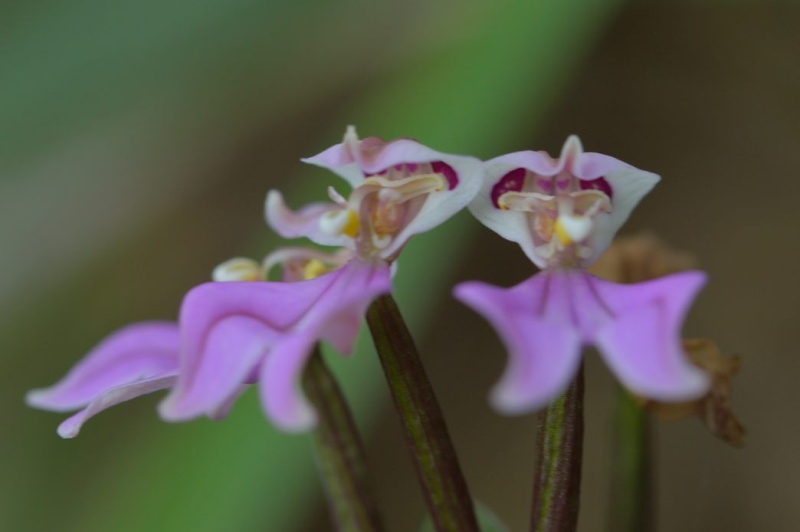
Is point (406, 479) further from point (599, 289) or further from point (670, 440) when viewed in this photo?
point (599, 289)

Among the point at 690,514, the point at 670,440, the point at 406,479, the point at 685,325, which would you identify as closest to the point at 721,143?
the point at 685,325

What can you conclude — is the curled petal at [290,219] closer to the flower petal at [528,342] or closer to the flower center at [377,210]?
the flower center at [377,210]

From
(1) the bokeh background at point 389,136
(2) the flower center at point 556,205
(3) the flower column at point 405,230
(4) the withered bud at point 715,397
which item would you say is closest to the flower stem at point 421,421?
(3) the flower column at point 405,230

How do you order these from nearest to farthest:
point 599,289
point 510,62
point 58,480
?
1. point 599,289
2. point 510,62
3. point 58,480

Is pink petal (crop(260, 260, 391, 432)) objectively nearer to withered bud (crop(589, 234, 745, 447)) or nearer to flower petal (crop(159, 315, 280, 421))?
flower petal (crop(159, 315, 280, 421))

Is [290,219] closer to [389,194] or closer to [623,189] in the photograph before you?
[389,194]

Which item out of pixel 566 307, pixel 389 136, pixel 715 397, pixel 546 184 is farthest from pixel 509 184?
pixel 389 136
